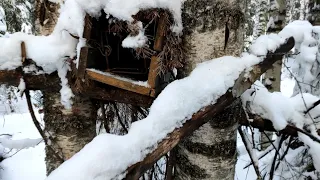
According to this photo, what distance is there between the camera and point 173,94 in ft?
4.12

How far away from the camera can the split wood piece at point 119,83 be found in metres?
1.45

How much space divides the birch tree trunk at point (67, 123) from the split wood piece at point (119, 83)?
36 centimetres

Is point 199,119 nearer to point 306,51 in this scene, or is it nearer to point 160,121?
point 160,121

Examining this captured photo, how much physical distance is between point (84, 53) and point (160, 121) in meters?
0.58

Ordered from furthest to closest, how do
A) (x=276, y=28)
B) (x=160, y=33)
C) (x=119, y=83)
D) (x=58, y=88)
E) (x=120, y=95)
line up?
(x=276, y=28)
(x=58, y=88)
(x=120, y=95)
(x=119, y=83)
(x=160, y=33)

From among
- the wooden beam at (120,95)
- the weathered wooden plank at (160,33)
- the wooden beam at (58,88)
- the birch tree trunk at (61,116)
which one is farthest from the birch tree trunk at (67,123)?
the weathered wooden plank at (160,33)

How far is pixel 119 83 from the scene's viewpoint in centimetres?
148

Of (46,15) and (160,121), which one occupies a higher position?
(46,15)

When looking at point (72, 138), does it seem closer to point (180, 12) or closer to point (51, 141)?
point (51, 141)

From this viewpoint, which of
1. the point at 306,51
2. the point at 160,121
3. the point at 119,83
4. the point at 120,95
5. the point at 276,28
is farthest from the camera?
the point at 276,28

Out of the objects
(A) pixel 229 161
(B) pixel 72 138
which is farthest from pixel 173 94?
(B) pixel 72 138

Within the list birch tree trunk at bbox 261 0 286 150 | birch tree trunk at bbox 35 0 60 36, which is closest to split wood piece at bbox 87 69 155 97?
birch tree trunk at bbox 35 0 60 36

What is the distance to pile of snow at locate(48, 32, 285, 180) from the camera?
964 mm

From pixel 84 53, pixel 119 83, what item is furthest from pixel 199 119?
pixel 84 53
